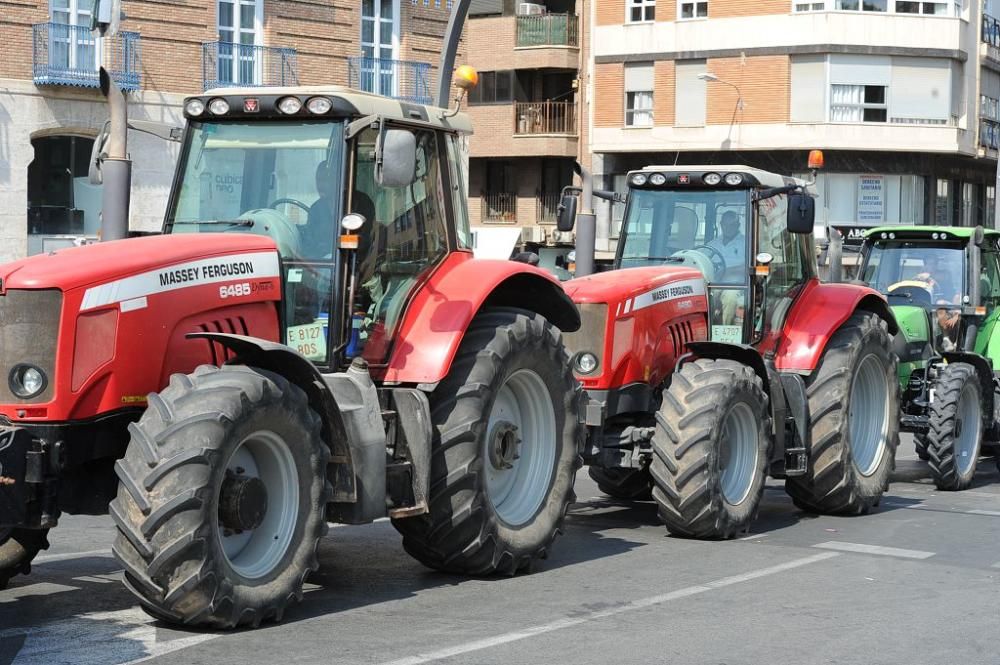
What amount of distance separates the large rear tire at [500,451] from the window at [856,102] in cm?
3333

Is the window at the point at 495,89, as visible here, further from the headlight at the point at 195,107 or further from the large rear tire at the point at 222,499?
the large rear tire at the point at 222,499

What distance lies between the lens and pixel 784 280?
12289 millimetres

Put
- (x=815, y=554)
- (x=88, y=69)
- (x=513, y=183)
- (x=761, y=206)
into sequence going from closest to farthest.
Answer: (x=815, y=554), (x=761, y=206), (x=88, y=69), (x=513, y=183)

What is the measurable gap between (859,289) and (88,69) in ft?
53.2

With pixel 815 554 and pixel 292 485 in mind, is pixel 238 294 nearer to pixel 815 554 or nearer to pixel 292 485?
pixel 292 485

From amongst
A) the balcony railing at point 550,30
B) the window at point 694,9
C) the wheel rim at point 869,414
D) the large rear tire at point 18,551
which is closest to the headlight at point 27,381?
the large rear tire at point 18,551

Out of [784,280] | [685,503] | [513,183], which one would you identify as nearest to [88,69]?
[784,280]

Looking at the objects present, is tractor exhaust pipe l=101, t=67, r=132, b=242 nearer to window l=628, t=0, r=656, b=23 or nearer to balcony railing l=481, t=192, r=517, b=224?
window l=628, t=0, r=656, b=23

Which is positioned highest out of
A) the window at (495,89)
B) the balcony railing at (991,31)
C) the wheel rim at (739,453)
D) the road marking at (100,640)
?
the balcony railing at (991,31)

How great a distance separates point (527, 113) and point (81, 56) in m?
24.3

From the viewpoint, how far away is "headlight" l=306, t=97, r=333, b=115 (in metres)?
8.27

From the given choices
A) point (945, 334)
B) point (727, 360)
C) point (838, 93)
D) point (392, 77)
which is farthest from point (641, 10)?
point (727, 360)

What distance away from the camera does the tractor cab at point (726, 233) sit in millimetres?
11820

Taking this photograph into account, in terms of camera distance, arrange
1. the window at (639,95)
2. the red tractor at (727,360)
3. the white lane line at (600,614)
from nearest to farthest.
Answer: the white lane line at (600,614) → the red tractor at (727,360) → the window at (639,95)
